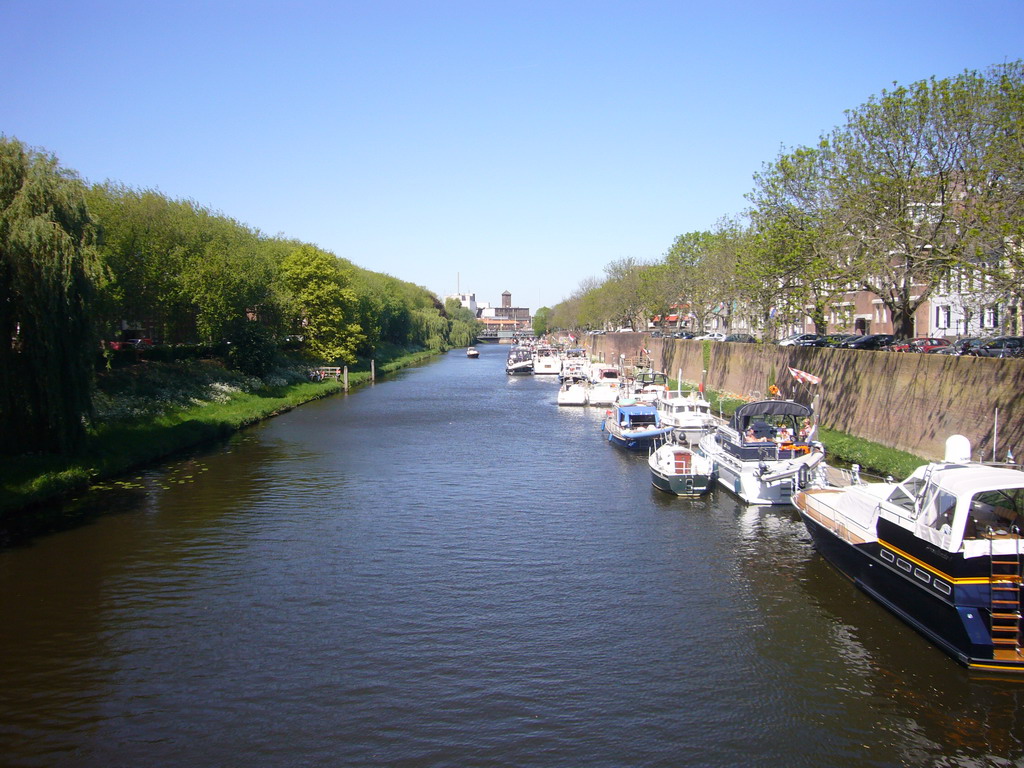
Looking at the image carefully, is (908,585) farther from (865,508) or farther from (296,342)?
(296,342)

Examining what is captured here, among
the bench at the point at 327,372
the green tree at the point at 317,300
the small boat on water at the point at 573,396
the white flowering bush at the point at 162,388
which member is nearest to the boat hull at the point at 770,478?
the white flowering bush at the point at 162,388

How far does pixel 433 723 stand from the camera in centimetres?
1106

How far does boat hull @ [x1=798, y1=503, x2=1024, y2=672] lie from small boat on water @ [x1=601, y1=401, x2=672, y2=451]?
15660 millimetres

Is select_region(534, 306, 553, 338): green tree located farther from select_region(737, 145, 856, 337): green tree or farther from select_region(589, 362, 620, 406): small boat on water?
select_region(737, 145, 856, 337): green tree

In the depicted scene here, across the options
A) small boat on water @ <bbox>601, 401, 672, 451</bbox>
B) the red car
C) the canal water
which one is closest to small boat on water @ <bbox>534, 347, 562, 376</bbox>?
small boat on water @ <bbox>601, 401, 672, 451</bbox>

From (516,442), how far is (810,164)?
1667 cm

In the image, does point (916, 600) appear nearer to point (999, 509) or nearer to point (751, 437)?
point (999, 509)

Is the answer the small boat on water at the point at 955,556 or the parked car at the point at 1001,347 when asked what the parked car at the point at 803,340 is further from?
the small boat on water at the point at 955,556

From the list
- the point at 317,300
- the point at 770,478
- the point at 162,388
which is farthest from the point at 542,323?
the point at 770,478

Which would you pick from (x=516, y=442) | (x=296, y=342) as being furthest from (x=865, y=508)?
(x=296, y=342)

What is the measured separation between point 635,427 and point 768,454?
10.5 m

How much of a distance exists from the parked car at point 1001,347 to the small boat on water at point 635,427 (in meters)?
11.5

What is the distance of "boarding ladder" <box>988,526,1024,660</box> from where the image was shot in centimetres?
1195

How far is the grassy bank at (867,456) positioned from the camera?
77.1 feet
